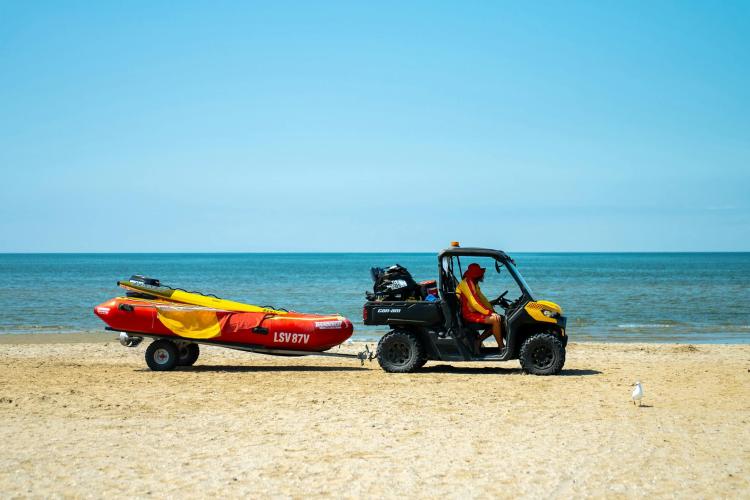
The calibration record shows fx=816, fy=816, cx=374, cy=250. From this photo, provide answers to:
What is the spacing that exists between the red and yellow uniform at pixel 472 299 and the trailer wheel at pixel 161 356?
16.5 ft

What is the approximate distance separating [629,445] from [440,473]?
7.22ft

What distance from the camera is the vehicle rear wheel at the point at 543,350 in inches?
512

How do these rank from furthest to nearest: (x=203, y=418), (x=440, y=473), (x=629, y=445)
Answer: (x=203, y=418) < (x=629, y=445) < (x=440, y=473)

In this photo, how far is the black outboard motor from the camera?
13570 mm

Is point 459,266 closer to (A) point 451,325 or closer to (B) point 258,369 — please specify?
(A) point 451,325

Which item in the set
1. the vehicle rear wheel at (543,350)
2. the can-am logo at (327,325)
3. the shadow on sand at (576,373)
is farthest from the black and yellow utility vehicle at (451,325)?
the can-am logo at (327,325)

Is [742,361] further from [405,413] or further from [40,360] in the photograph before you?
[40,360]

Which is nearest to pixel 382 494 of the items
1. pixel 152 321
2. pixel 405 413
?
pixel 405 413

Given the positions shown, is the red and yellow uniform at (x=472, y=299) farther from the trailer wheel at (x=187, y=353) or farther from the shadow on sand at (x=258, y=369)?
the trailer wheel at (x=187, y=353)

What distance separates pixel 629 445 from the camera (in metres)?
8.12

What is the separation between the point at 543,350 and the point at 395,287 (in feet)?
8.56

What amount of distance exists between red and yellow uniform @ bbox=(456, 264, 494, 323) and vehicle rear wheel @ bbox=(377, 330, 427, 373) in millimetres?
963

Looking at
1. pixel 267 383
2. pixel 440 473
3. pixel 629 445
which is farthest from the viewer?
pixel 267 383

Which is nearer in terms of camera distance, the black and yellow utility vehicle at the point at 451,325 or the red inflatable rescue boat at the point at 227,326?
the black and yellow utility vehicle at the point at 451,325
